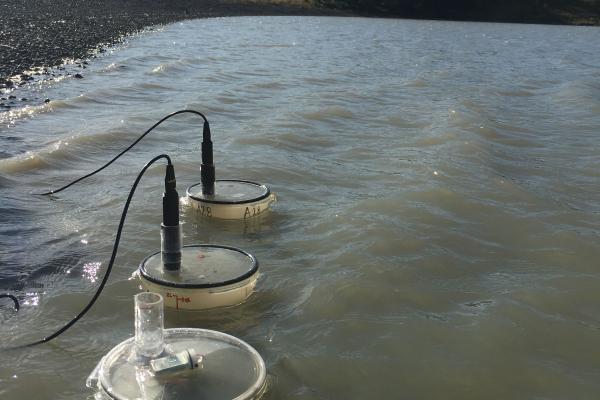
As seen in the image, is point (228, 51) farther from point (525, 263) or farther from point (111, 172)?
point (525, 263)

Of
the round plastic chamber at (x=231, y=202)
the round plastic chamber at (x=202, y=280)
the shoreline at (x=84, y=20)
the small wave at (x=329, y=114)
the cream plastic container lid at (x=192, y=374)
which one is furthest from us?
the shoreline at (x=84, y=20)

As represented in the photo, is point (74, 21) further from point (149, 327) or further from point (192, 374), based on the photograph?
point (192, 374)

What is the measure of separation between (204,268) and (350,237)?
1967 mm

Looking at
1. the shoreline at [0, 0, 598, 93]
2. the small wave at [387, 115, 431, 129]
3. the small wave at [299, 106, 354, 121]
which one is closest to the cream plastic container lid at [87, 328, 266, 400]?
the small wave at [387, 115, 431, 129]

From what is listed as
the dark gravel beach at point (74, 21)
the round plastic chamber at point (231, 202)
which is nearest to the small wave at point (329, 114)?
the round plastic chamber at point (231, 202)

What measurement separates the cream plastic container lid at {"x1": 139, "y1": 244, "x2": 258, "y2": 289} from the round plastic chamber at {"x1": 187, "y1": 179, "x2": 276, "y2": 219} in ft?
3.79

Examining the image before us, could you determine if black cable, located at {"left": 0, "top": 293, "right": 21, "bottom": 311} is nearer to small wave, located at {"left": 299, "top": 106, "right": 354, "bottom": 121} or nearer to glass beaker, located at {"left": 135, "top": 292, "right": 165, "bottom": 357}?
glass beaker, located at {"left": 135, "top": 292, "right": 165, "bottom": 357}

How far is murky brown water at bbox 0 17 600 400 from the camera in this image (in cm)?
428

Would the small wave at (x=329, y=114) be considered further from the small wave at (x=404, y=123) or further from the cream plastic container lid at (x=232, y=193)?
the cream plastic container lid at (x=232, y=193)

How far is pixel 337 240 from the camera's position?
6406 mm

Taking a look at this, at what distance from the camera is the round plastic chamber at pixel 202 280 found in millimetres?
4586

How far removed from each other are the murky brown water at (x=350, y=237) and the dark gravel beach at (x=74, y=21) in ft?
19.1

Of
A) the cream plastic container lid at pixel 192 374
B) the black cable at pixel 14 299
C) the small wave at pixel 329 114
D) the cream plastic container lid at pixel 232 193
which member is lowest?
the small wave at pixel 329 114

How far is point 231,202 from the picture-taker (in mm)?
6387
